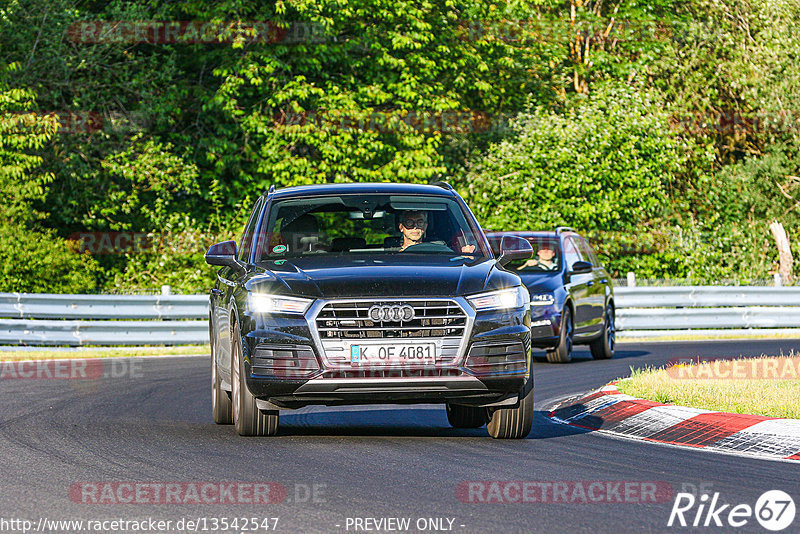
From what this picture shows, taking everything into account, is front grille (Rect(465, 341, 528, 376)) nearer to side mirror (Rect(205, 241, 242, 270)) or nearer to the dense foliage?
side mirror (Rect(205, 241, 242, 270))

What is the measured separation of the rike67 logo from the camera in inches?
256

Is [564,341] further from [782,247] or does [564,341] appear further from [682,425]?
[782,247]

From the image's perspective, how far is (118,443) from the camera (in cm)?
985

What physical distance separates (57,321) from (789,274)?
90.0ft

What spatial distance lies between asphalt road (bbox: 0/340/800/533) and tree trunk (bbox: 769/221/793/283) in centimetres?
3266

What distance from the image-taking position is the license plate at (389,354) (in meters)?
9.11

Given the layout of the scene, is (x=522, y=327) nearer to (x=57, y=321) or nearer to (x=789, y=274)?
(x=57, y=321)

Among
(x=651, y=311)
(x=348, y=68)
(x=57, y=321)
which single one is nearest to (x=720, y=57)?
(x=348, y=68)

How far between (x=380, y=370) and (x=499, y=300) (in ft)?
3.07

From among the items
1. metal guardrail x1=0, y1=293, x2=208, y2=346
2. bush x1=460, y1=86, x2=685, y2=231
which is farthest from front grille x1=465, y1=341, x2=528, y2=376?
bush x1=460, y1=86, x2=685, y2=231

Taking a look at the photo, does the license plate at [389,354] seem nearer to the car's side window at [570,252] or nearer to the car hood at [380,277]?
the car hood at [380,277]

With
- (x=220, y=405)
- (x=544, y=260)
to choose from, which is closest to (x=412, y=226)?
(x=220, y=405)

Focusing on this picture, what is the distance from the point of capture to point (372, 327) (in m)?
9.13

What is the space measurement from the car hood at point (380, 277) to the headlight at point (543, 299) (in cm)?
937
